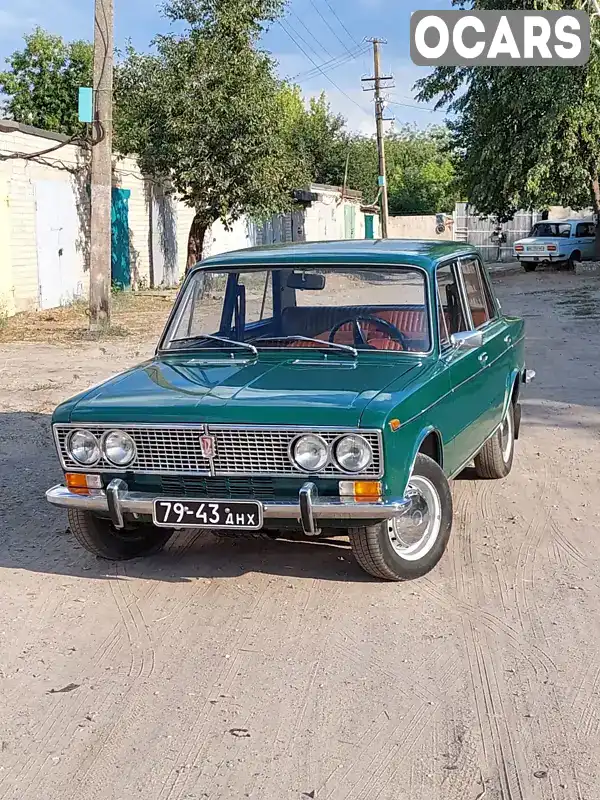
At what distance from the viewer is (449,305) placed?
19.0 ft

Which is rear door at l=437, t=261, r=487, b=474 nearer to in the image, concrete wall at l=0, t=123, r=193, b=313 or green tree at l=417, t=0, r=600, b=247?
concrete wall at l=0, t=123, r=193, b=313

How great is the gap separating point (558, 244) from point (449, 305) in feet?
85.6

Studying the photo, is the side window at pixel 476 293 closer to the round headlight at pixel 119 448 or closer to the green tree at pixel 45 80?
the round headlight at pixel 119 448

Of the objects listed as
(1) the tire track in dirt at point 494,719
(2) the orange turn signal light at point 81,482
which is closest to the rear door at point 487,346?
(1) the tire track in dirt at point 494,719

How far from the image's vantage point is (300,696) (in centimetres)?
375

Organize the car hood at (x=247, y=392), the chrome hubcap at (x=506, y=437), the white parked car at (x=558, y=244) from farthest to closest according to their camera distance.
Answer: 1. the white parked car at (x=558, y=244)
2. the chrome hubcap at (x=506, y=437)
3. the car hood at (x=247, y=392)

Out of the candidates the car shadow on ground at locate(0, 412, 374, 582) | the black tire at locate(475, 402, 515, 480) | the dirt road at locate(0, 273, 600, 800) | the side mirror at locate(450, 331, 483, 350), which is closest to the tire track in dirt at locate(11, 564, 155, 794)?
the dirt road at locate(0, 273, 600, 800)

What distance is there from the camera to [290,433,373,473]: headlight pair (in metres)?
4.34

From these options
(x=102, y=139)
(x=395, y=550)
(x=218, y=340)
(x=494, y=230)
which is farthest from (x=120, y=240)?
(x=494, y=230)

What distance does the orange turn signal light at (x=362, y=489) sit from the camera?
172 inches

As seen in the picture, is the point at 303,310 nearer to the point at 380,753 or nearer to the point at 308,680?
the point at 308,680

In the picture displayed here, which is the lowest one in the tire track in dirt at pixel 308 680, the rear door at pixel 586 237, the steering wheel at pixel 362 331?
the tire track in dirt at pixel 308 680

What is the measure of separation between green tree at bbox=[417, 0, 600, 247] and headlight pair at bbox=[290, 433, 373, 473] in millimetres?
21518

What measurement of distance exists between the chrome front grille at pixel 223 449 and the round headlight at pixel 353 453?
0.08 feet
